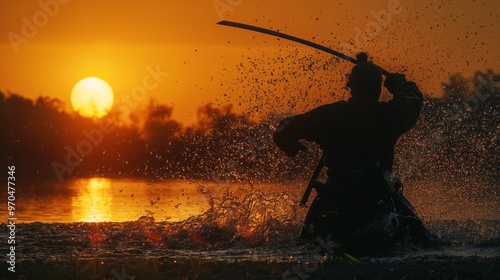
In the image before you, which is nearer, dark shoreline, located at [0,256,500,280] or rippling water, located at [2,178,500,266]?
dark shoreline, located at [0,256,500,280]

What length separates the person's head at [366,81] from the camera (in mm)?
11195

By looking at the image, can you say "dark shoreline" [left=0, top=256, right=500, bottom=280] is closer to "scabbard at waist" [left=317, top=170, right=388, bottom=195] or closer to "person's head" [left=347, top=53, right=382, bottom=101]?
"scabbard at waist" [left=317, top=170, right=388, bottom=195]

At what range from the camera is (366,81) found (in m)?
11.2

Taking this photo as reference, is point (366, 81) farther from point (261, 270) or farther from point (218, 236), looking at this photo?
point (218, 236)

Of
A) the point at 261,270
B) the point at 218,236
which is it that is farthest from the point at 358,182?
the point at 218,236

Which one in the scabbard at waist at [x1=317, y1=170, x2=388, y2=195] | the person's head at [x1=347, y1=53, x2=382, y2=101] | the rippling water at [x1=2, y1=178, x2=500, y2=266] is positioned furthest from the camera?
the rippling water at [x1=2, y1=178, x2=500, y2=266]

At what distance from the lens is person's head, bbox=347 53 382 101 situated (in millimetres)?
11195

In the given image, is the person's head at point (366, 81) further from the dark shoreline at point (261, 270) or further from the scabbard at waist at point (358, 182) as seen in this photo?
the dark shoreline at point (261, 270)

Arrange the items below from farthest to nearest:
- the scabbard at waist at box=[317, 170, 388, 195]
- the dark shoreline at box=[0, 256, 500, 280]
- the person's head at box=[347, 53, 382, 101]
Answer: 1. the person's head at box=[347, 53, 382, 101]
2. the scabbard at waist at box=[317, 170, 388, 195]
3. the dark shoreline at box=[0, 256, 500, 280]

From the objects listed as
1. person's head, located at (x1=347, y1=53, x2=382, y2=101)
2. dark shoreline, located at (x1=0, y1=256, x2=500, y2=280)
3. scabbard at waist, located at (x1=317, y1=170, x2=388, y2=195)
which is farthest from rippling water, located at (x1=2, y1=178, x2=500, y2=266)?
person's head, located at (x1=347, y1=53, x2=382, y2=101)

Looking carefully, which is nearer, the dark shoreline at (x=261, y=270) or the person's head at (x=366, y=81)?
the dark shoreline at (x=261, y=270)

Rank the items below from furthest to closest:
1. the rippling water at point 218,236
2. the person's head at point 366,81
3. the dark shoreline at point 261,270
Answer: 1. the rippling water at point 218,236
2. the person's head at point 366,81
3. the dark shoreline at point 261,270

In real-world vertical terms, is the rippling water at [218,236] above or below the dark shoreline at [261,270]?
above

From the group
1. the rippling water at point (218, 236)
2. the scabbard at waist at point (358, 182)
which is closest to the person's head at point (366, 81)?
the scabbard at waist at point (358, 182)
